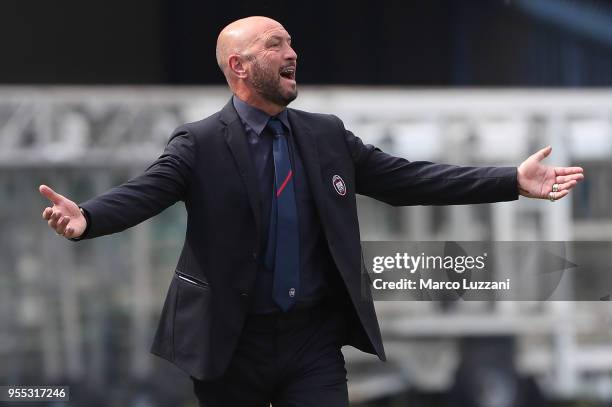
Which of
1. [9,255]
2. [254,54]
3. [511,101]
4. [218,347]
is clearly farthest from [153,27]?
[218,347]

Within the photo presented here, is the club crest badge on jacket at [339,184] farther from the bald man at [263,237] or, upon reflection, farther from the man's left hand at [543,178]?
the man's left hand at [543,178]

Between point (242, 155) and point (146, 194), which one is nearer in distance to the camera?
point (146, 194)

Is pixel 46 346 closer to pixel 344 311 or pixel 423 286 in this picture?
pixel 423 286

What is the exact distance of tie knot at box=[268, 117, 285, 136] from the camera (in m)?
3.41

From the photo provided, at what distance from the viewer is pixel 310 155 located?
3.38 m

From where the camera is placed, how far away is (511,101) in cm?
534

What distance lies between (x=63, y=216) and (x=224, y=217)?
19.6 inches

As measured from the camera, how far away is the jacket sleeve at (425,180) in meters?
3.48

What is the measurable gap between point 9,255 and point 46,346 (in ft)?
1.41

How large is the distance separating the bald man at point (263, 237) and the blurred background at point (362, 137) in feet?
5.90

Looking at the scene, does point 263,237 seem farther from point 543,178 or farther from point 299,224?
point 543,178

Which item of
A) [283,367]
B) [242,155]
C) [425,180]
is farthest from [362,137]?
[283,367]

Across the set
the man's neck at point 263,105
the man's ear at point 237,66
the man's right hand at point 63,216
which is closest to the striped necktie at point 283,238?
the man's neck at point 263,105

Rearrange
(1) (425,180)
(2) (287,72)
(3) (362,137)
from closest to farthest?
(2) (287,72) → (1) (425,180) → (3) (362,137)
